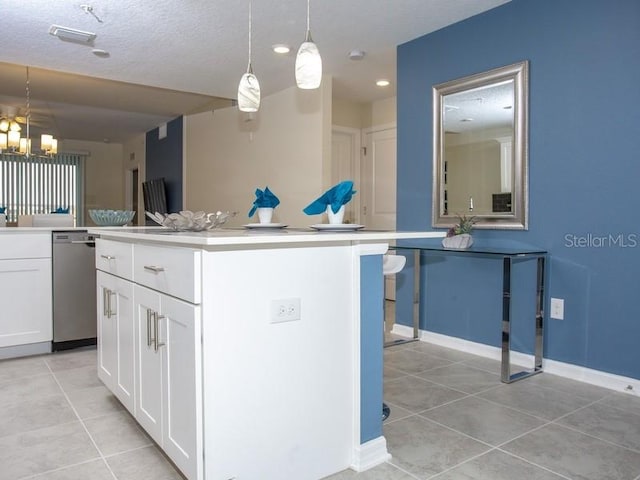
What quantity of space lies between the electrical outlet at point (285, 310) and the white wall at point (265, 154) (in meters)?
3.17

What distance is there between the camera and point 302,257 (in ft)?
5.39

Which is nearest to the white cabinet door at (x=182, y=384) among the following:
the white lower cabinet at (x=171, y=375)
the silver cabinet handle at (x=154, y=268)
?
the white lower cabinet at (x=171, y=375)

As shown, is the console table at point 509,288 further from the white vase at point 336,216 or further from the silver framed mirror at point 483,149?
the white vase at point 336,216

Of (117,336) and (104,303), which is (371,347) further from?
(104,303)

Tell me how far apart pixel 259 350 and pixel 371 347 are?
0.49 m

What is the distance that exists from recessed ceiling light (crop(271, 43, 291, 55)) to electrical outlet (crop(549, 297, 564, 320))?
2.76m

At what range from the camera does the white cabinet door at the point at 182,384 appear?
1.46 m

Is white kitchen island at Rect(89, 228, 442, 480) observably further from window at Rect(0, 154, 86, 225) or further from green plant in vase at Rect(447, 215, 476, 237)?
window at Rect(0, 154, 86, 225)

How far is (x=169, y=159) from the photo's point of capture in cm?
695

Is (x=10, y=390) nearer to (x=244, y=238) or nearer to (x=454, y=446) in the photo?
(x=244, y=238)

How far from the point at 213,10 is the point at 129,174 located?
3.56 metres

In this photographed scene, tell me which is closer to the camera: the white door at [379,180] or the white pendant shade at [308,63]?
the white pendant shade at [308,63]

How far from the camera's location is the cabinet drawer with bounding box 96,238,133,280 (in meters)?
2.06

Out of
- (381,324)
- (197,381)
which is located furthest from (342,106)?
(197,381)
